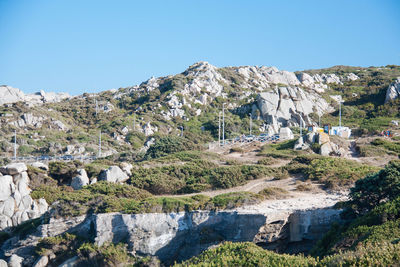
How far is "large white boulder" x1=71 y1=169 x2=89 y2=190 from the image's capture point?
2203 centimetres

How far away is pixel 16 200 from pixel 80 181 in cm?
362

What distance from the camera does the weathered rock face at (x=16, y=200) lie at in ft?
60.8

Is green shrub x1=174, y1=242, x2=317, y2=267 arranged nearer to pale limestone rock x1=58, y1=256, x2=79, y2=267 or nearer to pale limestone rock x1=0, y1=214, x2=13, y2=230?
pale limestone rock x1=58, y1=256, x2=79, y2=267

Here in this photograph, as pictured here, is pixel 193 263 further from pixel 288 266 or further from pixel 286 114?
pixel 286 114

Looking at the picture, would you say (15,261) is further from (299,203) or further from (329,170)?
(329,170)

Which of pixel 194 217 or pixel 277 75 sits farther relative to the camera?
pixel 277 75

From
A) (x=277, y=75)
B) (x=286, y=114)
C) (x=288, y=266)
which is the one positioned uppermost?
(x=277, y=75)

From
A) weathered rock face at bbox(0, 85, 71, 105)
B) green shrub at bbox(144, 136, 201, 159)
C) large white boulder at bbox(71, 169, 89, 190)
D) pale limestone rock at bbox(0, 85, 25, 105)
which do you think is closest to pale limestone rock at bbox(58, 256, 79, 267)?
large white boulder at bbox(71, 169, 89, 190)

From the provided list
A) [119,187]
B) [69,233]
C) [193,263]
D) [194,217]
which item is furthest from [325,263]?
[119,187]

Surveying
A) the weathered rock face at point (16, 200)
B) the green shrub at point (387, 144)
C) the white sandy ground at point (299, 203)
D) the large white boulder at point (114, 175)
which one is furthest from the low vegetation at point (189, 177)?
the green shrub at point (387, 144)

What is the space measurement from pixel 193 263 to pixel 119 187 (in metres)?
9.95

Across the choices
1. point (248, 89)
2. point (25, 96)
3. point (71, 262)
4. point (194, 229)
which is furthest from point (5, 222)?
point (25, 96)

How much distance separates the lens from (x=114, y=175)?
22.6 metres

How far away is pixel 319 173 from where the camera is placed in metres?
20.7
